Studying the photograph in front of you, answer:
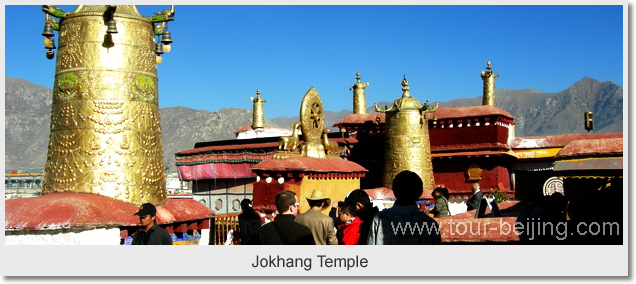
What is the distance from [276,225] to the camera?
19.8 feet

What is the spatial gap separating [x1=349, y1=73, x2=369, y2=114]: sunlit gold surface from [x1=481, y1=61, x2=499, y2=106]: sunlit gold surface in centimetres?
462

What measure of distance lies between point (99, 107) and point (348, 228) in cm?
480

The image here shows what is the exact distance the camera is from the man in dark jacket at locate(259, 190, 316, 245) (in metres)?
6.02

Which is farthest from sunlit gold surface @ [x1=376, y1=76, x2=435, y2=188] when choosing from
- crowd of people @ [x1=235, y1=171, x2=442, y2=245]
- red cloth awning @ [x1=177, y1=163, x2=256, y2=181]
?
crowd of people @ [x1=235, y1=171, x2=442, y2=245]

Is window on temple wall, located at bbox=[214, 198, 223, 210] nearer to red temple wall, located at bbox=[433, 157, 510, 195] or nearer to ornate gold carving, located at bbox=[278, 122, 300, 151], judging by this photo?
red temple wall, located at bbox=[433, 157, 510, 195]

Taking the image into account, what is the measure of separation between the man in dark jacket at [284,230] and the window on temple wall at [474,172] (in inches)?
675

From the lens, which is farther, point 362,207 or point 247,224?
point 247,224

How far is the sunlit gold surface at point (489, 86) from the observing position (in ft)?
83.1

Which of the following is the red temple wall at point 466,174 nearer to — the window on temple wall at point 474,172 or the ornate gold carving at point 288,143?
the window on temple wall at point 474,172

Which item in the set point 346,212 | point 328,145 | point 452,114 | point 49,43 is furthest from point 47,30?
point 452,114

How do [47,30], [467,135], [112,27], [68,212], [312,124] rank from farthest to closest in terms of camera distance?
[467,135]
[312,124]
[47,30]
[112,27]
[68,212]

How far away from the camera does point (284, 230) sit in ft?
19.7

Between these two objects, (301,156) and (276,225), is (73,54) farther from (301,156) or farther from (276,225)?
(301,156)

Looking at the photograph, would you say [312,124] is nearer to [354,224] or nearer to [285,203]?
[354,224]
